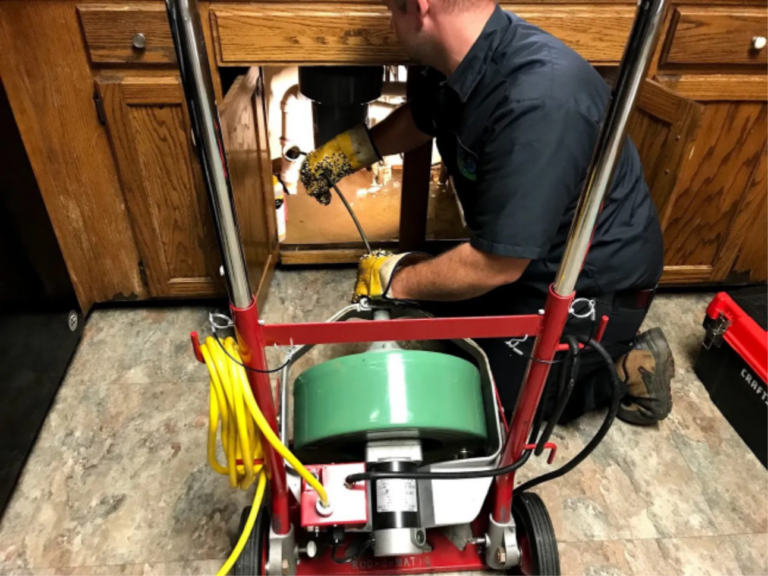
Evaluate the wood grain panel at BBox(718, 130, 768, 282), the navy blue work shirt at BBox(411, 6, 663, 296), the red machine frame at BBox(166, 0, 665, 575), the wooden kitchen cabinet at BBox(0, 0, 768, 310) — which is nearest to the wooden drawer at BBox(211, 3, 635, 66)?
the wooden kitchen cabinet at BBox(0, 0, 768, 310)

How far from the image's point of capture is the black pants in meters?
1.19

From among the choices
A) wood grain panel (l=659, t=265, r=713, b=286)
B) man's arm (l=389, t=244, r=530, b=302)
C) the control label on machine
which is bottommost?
wood grain panel (l=659, t=265, r=713, b=286)

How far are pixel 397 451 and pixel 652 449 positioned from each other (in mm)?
704

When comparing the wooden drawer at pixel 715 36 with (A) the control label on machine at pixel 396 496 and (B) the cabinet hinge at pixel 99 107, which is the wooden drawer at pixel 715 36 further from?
(B) the cabinet hinge at pixel 99 107

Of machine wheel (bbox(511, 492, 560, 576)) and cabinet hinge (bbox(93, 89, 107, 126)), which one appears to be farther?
cabinet hinge (bbox(93, 89, 107, 126))

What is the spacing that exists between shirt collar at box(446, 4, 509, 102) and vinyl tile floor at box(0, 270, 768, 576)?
0.60 metres

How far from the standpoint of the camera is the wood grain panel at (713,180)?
138 centimetres

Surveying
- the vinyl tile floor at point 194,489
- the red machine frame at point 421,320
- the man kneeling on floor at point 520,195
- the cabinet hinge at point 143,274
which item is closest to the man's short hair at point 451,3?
the man kneeling on floor at point 520,195

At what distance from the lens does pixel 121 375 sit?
1.44 metres

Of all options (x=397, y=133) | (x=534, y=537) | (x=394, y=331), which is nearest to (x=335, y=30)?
(x=397, y=133)

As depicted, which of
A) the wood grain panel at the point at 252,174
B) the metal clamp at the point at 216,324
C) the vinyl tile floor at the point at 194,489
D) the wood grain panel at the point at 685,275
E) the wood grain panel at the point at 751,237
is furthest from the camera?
the wood grain panel at the point at 685,275

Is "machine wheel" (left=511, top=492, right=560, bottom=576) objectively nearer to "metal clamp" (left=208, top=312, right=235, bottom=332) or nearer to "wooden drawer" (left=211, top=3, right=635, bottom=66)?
"metal clamp" (left=208, top=312, right=235, bottom=332)

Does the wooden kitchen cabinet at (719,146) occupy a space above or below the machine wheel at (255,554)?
above

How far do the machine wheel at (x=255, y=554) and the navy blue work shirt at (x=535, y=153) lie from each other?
0.57 metres
